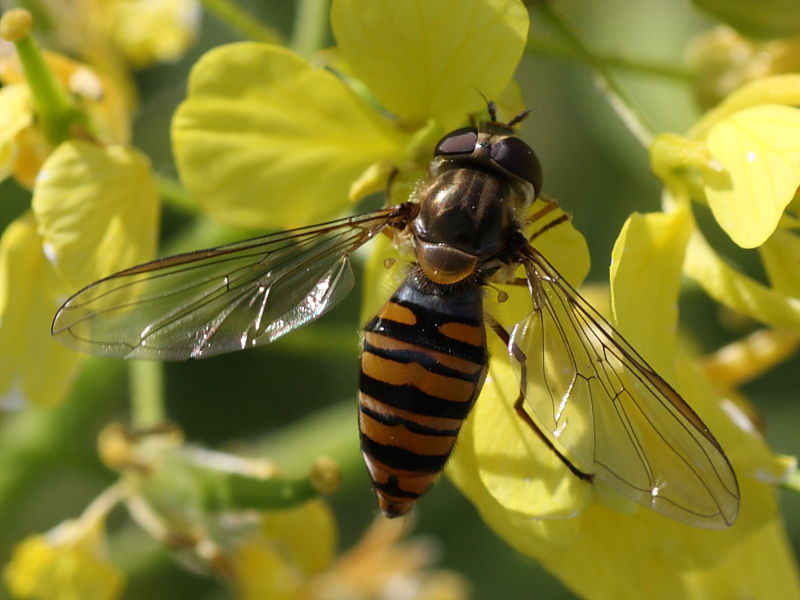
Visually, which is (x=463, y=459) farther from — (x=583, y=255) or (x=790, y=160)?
(x=790, y=160)

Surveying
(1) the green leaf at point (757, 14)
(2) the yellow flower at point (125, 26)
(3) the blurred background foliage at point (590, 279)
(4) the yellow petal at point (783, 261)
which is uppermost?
(1) the green leaf at point (757, 14)

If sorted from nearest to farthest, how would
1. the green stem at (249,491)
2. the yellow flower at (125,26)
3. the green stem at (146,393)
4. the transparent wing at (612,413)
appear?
the transparent wing at (612,413) → the green stem at (249,491) → the green stem at (146,393) → the yellow flower at (125,26)

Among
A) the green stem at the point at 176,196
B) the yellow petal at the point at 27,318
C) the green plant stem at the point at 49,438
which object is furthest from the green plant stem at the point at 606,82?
the green plant stem at the point at 49,438

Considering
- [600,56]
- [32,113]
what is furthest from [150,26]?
[600,56]

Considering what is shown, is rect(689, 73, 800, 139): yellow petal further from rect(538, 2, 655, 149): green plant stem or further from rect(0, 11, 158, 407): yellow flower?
rect(0, 11, 158, 407): yellow flower

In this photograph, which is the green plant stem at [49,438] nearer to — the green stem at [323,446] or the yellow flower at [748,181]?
the green stem at [323,446]

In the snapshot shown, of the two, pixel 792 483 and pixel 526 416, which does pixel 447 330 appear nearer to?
pixel 526 416

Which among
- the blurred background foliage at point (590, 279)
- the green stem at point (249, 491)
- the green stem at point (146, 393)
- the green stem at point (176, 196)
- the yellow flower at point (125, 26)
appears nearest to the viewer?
the green stem at point (249, 491)

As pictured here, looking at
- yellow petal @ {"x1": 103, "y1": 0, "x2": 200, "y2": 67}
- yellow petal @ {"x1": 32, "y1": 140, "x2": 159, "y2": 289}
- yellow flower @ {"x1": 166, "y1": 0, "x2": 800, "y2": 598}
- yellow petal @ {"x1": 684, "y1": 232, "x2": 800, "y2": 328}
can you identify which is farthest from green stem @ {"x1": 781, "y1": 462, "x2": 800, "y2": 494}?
yellow petal @ {"x1": 103, "y1": 0, "x2": 200, "y2": 67}

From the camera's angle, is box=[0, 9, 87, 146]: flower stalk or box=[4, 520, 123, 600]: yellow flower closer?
box=[0, 9, 87, 146]: flower stalk
